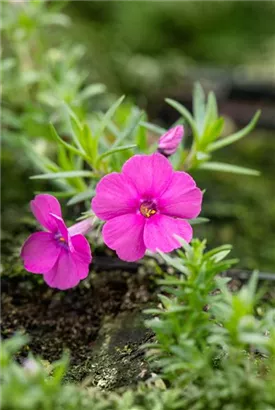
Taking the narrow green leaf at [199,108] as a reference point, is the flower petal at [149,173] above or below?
above

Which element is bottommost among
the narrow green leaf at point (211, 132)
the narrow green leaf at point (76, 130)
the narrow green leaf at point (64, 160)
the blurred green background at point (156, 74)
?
the blurred green background at point (156, 74)

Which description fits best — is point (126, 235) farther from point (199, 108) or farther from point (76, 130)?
point (199, 108)

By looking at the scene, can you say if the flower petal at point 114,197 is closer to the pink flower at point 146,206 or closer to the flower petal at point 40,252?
the pink flower at point 146,206

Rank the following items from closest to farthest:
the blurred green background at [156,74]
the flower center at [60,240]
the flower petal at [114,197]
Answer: the flower petal at [114,197], the flower center at [60,240], the blurred green background at [156,74]

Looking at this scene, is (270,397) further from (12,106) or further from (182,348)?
(12,106)

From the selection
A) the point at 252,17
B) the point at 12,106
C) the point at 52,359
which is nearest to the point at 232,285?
the point at 52,359

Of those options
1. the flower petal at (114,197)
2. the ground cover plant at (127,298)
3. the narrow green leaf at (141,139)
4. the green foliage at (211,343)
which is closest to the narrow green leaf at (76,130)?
the ground cover plant at (127,298)

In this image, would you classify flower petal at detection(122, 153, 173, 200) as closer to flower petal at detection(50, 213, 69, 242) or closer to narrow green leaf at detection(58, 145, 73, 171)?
flower petal at detection(50, 213, 69, 242)

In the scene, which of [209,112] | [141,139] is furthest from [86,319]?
[209,112]
